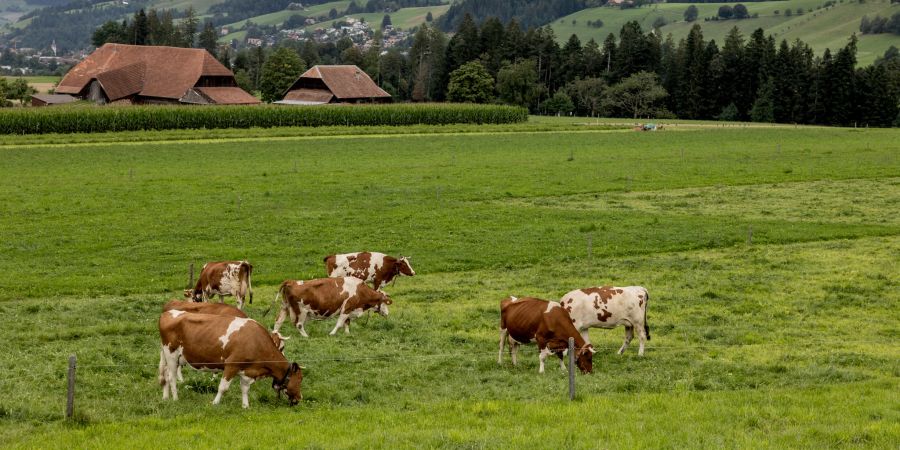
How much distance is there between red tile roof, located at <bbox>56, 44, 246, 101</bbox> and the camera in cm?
12225

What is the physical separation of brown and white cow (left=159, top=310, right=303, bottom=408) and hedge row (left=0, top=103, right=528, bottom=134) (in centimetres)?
7242

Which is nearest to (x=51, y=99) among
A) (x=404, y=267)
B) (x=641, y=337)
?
(x=404, y=267)

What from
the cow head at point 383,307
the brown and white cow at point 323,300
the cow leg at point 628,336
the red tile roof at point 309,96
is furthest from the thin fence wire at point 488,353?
the red tile roof at point 309,96

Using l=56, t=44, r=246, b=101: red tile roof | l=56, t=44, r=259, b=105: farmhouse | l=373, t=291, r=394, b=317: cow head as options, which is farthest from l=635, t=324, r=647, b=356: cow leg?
l=56, t=44, r=246, b=101: red tile roof

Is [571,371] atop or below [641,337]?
atop

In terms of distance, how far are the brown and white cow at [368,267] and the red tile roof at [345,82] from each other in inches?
3899

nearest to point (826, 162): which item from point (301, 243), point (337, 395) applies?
point (301, 243)

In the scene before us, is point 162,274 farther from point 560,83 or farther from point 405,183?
point 560,83

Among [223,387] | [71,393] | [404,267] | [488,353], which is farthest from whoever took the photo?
[404,267]

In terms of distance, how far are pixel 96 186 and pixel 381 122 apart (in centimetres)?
5517

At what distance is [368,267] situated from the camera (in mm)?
27859

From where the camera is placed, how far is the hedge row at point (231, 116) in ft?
276

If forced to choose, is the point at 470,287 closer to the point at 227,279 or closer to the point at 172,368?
the point at 227,279

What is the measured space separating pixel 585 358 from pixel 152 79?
115 m
